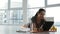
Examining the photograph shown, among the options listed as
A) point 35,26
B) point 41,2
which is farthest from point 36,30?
point 41,2

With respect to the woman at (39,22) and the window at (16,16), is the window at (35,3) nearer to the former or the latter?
the window at (16,16)

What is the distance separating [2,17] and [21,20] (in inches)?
37.4

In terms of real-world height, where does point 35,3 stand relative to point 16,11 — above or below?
above

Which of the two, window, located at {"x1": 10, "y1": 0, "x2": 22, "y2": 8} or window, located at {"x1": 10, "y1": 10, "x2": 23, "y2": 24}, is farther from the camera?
window, located at {"x1": 10, "y1": 0, "x2": 22, "y2": 8}

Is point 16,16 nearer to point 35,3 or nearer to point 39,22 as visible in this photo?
point 35,3

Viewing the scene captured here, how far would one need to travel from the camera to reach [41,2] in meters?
4.73

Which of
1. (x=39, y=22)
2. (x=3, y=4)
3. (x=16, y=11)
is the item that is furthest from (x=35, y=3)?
(x=39, y=22)

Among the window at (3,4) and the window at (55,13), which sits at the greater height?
the window at (3,4)

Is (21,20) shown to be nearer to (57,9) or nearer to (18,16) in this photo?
(18,16)

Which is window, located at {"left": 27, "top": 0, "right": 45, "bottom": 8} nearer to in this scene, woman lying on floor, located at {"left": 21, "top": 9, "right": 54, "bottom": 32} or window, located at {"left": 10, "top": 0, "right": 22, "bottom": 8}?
window, located at {"left": 10, "top": 0, "right": 22, "bottom": 8}

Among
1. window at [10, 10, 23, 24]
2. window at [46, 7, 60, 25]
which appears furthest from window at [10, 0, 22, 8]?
window at [46, 7, 60, 25]

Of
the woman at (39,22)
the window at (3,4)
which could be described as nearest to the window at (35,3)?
the window at (3,4)

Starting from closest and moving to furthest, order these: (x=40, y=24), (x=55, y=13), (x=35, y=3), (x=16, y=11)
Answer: (x=40, y=24) → (x=55, y=13) → (x=35, y=3) → (x=16, y=11)

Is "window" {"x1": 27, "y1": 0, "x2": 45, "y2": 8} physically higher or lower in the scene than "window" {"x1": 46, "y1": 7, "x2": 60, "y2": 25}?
higher
